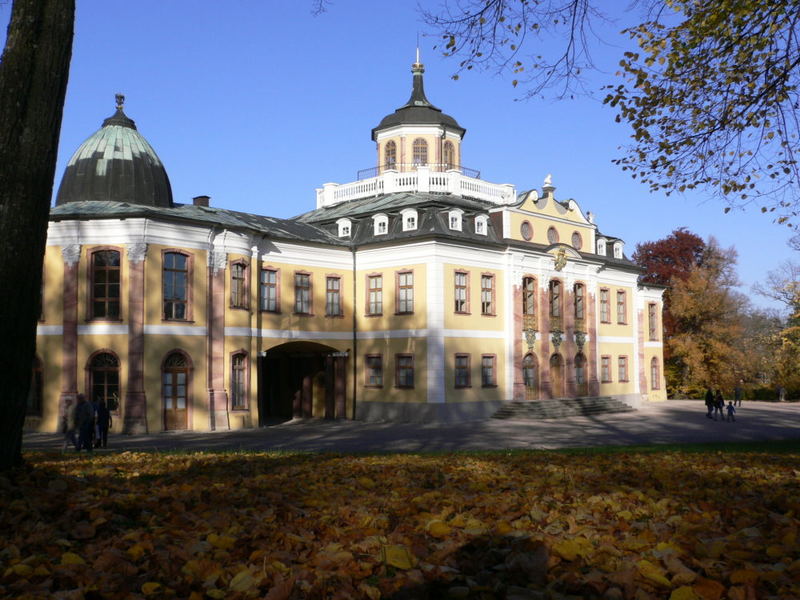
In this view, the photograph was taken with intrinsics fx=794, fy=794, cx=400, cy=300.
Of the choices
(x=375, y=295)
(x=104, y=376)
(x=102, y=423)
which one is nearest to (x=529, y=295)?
(x=375, y=295)

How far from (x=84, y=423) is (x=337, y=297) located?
1657 cm

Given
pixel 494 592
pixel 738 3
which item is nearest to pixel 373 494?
pixel 494 592

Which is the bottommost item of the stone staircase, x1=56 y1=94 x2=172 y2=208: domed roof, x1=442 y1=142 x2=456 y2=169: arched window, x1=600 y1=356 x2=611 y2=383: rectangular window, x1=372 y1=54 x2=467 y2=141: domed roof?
the stone staircase

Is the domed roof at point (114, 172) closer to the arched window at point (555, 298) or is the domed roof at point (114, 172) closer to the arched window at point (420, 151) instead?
the arched window at point (420, 151)

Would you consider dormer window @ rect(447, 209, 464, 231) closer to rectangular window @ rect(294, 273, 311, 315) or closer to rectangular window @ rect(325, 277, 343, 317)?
rectangular window @ rect(325, 277, 343, 317)

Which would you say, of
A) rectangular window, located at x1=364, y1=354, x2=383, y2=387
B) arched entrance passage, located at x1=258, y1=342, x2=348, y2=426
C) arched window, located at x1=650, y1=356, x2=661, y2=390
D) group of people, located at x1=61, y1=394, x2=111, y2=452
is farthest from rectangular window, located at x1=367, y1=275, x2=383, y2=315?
arched window, located at x1=650, y1=356, x2=661, y2=390

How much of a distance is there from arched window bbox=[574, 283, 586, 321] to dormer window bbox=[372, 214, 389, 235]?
36.9ft

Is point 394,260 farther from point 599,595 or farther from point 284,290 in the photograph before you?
point 599,595

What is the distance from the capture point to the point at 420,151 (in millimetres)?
42094

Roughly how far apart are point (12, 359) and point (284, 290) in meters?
25.3

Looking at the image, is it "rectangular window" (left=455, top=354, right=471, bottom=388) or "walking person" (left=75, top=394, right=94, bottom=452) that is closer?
"walking person" (left=75, top=394, right=94, bottom=452)

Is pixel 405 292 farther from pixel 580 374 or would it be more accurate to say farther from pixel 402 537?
pixel 402 537

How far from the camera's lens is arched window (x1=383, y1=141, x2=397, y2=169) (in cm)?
4234

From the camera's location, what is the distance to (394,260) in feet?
112
